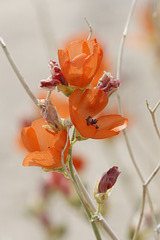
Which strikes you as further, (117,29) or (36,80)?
(117,29)

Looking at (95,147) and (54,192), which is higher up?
(54,192)

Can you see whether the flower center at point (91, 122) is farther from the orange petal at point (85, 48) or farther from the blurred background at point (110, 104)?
the blurred background at point (110, 104)

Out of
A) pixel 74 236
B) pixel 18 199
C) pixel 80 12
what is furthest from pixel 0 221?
pixel 80 12

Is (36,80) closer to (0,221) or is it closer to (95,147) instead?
(95,147)

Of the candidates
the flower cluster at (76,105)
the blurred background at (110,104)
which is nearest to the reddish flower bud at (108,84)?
the flower cluster at (76,105)

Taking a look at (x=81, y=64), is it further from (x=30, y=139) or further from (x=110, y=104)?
(x=110, y=104)

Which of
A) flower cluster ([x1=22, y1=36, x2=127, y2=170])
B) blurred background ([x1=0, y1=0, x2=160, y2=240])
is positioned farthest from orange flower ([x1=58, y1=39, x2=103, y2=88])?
blurred background ([x1=0, y1=0, x2=160, y2=240])

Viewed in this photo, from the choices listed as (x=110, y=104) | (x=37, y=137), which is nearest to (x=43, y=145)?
Result: (x=37, y=137)

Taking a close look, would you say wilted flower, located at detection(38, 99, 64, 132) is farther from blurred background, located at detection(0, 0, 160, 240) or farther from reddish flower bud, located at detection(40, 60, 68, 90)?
blurred background, located at detection(0, 0, 160, 240)
